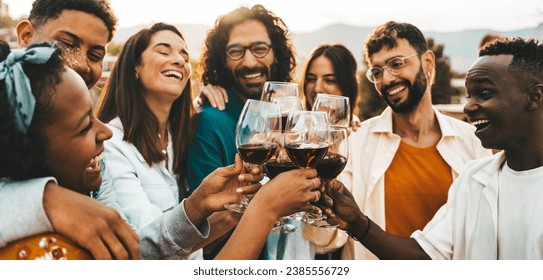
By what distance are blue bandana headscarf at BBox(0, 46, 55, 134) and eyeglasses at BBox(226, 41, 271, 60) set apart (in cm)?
128

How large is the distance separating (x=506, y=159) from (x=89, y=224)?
4.69 feet

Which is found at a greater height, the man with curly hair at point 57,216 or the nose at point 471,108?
the nose at point 471,108

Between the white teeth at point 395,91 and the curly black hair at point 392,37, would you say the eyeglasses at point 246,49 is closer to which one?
the curly black hair at point 392,37

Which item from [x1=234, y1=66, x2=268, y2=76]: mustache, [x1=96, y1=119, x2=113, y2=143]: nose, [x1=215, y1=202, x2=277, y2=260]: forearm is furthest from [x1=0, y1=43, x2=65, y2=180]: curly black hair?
[x1=234, y1=66, x2=268, y2=76]: mustache

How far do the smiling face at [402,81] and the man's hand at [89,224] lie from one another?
5.39ft

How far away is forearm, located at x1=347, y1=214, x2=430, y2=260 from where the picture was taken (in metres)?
1.95

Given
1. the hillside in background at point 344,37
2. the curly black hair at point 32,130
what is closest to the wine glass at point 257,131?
the curly black hair at point 32,130

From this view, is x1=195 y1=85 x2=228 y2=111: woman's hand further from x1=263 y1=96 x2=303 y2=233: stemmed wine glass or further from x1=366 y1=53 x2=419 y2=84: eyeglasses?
x1=366 y1=53 x2=419 y2=84: eyeglasses

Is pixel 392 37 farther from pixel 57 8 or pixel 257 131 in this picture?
pixel 57 8

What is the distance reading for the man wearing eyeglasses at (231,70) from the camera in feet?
7.10
